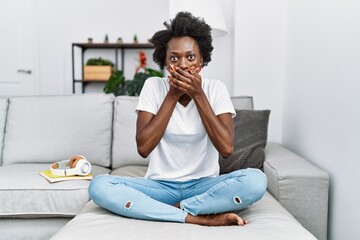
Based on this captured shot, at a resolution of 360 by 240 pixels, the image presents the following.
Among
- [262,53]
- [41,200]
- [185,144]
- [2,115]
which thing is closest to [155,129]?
[185,144]

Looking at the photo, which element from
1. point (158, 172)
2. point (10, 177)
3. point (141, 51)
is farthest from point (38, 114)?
point (141, 51)

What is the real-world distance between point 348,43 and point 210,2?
1.14 m

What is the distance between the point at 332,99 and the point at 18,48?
3.76 metres

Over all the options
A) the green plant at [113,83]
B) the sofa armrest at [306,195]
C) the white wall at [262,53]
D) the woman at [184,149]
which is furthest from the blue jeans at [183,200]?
the green plant at [113,83]

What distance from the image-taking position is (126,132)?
213 cm

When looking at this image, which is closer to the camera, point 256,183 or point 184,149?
point 256,183

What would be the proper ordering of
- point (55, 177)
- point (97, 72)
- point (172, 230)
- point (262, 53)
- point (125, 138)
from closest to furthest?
point (172, 230) < point (55, 177) < point (125, 138) < point (262, 53) < point (97, 72)

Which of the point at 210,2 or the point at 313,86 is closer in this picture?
the point at 313,86

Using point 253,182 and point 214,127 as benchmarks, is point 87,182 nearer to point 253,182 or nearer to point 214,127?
point 214,127

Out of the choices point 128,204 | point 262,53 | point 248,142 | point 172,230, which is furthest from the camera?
point 262,53

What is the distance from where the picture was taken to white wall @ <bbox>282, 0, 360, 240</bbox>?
1.45 metres

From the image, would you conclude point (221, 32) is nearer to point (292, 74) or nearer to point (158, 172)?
point (292, 74)

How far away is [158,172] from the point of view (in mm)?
1435

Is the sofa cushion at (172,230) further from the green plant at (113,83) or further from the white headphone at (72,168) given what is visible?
the green plant at (113,83)
